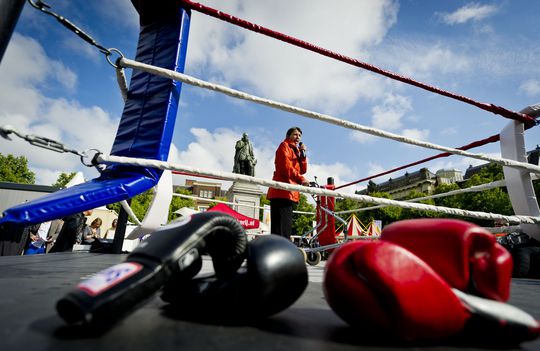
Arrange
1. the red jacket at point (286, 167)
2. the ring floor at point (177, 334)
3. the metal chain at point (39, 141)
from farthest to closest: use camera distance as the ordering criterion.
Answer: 1. the red jacket at point (286, 167)
2. the metal chain at point (39, 141)
3. the ring floor at point (177, 334)

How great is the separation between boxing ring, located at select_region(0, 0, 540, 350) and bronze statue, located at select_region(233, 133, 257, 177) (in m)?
11.3

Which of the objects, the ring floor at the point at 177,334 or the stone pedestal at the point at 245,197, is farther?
the stone pedestal at the point at 245,197

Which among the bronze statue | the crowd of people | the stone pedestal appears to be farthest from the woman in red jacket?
the bronze statue

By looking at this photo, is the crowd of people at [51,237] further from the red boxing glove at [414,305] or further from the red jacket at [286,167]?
the red boxing glove at [414,305]

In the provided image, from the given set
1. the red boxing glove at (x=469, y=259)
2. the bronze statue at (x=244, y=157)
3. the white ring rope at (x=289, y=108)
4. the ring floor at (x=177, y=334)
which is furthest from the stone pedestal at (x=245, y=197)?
the red boxing glove at (x=469, y=259)

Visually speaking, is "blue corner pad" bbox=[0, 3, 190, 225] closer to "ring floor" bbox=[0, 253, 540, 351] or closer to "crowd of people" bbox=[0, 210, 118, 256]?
"ring floor" bbox=[0, 253, 540, 351]

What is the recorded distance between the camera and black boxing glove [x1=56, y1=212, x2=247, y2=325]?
0.54 m

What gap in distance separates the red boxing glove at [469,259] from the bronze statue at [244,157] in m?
13.3

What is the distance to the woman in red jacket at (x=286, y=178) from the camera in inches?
110

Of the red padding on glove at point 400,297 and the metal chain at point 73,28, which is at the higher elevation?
the metal chain at point 73,28

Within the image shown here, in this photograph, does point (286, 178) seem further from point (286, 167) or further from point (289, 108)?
point (289, 108)

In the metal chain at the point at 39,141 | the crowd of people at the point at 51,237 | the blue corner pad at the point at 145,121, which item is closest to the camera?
the metal chain at the point at 39,141

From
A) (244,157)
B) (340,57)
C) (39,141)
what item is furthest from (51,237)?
(244,157)

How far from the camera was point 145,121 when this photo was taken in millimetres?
1828
